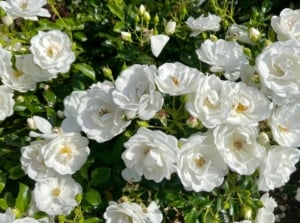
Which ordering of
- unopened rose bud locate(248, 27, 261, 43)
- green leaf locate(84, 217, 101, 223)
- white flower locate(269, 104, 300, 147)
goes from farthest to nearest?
1. unopened rose bud locate(248, 27, 261, 43)
2. green leaf locate(84, 217, 101, 223)
3. white flower locate(269, 104, 300, 147)

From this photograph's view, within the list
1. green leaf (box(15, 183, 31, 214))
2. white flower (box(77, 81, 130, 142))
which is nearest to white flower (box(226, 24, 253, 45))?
white flower (box(77, 81, 130, 142))

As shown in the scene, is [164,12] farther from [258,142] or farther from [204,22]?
[258,142]

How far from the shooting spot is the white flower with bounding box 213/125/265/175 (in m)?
1.59

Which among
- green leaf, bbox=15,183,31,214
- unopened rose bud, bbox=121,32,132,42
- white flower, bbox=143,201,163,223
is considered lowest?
green leaf, bbox=15,183,31,214

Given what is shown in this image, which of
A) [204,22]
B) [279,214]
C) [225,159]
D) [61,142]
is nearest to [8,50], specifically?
[61,142]

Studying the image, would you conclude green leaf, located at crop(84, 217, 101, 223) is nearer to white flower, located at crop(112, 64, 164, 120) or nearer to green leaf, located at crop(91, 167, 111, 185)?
green leaf, located at crop(91, 167, 111, 185)

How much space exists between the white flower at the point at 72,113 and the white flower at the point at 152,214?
274mm

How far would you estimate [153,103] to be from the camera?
1.58 m

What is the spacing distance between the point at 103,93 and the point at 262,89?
40 cm

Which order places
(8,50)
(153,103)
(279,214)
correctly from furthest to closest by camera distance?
(279,214)
(8,50)
(153,103)

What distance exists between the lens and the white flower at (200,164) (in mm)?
1586

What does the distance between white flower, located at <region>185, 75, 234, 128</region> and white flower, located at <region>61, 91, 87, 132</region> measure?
31cm

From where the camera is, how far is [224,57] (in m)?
1.78

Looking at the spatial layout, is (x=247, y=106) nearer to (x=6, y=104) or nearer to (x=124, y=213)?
(x=124, y=213)
